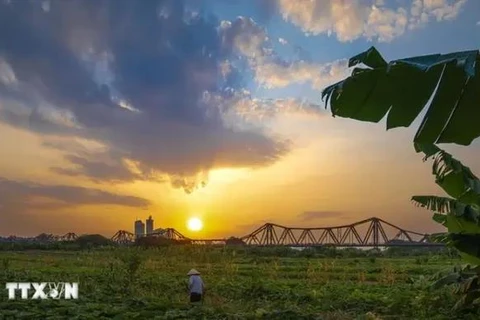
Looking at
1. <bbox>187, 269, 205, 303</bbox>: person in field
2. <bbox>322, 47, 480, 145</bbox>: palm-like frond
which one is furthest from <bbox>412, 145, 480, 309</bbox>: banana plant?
<bbox>187, 269, 205, 303</bbox>: person in field

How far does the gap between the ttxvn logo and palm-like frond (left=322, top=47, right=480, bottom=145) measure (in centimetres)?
1060

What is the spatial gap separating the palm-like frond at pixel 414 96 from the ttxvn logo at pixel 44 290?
10602mm

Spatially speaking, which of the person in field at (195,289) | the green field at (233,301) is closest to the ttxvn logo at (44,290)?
the green field at (233,301)

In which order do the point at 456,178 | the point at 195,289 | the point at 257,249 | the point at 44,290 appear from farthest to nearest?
the point at 257,249, the point at 44,290, the point at 195,289, the point at 456,178

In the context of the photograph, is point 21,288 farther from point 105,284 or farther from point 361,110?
point 361,110

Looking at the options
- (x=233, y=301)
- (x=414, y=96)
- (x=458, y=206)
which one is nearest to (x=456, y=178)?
(x=458, y=206)

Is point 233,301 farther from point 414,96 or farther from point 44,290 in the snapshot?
point 414,96

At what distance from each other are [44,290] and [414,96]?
12145mm

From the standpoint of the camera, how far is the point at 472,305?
1064 cm

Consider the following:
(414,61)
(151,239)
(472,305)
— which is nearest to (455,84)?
(414,61)

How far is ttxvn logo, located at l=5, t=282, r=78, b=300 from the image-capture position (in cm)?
1298

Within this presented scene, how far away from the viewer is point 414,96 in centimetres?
388

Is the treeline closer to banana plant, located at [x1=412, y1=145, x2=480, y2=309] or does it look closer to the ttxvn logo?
the ttxvn logo

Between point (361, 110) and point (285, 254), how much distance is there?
44954mm
